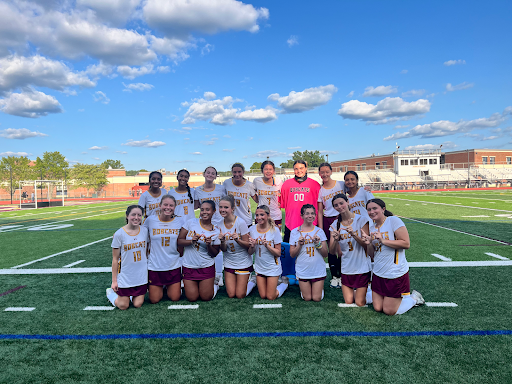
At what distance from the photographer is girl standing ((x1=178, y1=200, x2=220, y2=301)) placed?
4.24 metres

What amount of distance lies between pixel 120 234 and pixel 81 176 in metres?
52.5

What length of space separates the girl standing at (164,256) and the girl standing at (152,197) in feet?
3.15

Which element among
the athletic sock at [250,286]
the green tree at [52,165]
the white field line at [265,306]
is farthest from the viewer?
the green tree at [52,165]

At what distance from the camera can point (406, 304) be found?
379 centimetres

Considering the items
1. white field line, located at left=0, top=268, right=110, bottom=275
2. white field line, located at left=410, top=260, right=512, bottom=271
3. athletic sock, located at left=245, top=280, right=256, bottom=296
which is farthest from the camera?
white field line, located at left=0, top=268, right=110, bottom=275

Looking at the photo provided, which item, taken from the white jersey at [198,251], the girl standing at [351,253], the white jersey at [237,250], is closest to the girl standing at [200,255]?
the white jersey at [198,251]

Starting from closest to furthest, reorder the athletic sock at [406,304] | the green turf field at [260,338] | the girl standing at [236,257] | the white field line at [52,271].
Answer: the green turf field at [260,338] → the athletic sock at [406,304] → the girl standing at [236,257] → the white field line at [52,271]

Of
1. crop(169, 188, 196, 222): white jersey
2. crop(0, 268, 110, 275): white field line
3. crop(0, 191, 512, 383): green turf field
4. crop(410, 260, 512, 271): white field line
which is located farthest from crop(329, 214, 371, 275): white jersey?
crop(0, 268, 110, 275): white field line

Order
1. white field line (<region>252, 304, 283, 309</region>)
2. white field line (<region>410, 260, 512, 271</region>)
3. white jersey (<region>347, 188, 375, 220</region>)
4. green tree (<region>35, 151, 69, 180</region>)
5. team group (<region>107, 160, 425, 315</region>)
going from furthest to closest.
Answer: green tree (<region>35, 151, 69, 180</region>), white field line (<region>410, 260, 512, 271</region>), white jersey (<region>347, 188, 375, 220</region>), white field line (<region>252, 304, 283, 309</region>), team group (<region>107, 160, 425, 315</region>)

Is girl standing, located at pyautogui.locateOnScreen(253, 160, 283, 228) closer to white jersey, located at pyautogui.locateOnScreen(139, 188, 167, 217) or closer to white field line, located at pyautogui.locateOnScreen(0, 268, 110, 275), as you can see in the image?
white jersey, located at pyautogui.locateOnScreen(139, 188, 167, 217)

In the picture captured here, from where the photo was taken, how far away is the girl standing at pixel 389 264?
3.73 metres

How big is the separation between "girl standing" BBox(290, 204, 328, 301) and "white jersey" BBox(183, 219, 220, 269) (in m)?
1.17

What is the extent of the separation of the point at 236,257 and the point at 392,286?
208cm

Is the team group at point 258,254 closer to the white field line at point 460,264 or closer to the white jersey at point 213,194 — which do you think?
the white jersey at point 213,194
